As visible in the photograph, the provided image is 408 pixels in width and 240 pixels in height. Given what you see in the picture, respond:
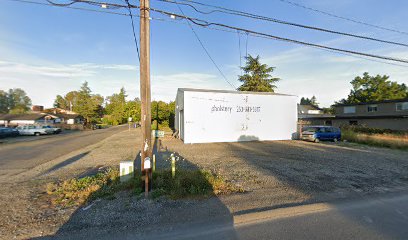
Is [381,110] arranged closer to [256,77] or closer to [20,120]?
[256,77]

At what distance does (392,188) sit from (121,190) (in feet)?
25.1

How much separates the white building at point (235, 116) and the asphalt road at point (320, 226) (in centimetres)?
1275

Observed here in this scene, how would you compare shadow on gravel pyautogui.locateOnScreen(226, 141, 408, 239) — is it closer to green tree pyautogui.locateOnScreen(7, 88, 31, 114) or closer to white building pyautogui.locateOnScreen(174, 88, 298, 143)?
white building pyautogui.locateOnScreen(174, 88, 298, 143)

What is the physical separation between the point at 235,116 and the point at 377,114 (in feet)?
94.0

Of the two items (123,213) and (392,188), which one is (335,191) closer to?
(392,188)

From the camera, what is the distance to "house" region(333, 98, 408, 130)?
28328mm

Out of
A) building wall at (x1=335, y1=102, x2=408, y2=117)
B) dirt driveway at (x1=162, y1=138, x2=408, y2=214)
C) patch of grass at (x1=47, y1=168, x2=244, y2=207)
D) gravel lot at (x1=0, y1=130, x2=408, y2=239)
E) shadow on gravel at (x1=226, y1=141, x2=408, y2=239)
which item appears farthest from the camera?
building wall at (x1=335, y1=102, x2=408, y2=117)

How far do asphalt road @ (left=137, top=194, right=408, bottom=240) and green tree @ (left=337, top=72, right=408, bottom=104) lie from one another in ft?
181

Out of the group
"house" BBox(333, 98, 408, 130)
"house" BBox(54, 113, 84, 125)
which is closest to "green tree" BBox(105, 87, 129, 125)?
"house" BBox(54, 113, 84, 125)

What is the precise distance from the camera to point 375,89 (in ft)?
159

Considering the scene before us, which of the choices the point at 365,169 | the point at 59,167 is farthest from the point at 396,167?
the point at 59,167

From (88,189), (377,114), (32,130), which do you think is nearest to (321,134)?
(88,189)

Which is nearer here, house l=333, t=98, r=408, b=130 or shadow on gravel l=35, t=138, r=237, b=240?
shadow on gravel l=35, t=138, r=237, b=240

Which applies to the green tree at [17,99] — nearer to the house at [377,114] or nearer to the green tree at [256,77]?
the green tree at [256,77]
